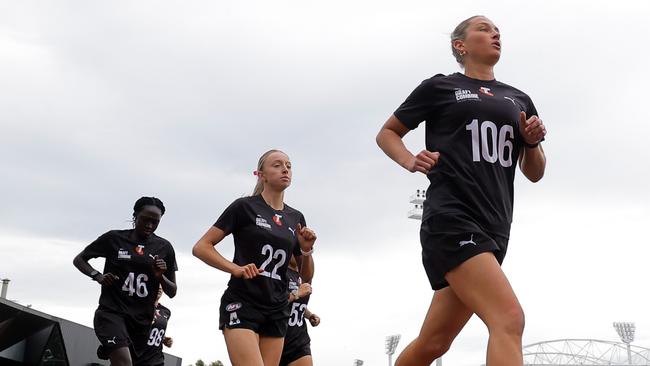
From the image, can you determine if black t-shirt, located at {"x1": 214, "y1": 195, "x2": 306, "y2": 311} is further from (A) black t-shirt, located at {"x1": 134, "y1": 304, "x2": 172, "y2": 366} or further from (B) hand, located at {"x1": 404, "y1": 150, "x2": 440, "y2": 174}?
(A) black t-shirt, located at {"x1": 134, "y1": 304, "x2": 172, "y2": 366}

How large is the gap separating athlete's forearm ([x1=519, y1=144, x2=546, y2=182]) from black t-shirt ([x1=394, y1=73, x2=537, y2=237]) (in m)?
0.08

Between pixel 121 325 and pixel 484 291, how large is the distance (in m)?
4.99

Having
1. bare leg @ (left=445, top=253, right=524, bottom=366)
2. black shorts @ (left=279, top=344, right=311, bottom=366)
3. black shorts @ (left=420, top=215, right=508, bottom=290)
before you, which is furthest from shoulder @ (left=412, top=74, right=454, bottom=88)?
black shorts @ (left=279, top=344, right=311, bottom=366)

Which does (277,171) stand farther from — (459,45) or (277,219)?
(459,45)

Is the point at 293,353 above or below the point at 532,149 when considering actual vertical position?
below

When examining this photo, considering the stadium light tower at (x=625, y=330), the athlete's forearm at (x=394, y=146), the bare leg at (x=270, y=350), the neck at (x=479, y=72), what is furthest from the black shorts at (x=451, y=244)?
the stadium light tower at (x=625, y=330)

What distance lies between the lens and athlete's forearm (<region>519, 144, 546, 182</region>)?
4.69 metres

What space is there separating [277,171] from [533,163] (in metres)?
2.43

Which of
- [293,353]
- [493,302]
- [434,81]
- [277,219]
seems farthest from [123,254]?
[493,302]

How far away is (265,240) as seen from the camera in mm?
6312

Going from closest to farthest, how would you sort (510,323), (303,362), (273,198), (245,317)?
(510,323), (245,317), (273,198), (303,362)

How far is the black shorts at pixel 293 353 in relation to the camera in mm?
7434

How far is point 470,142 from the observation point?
14.5 feet

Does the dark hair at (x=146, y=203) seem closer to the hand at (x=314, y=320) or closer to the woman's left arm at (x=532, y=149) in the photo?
the hand at (x=314, y=320)
